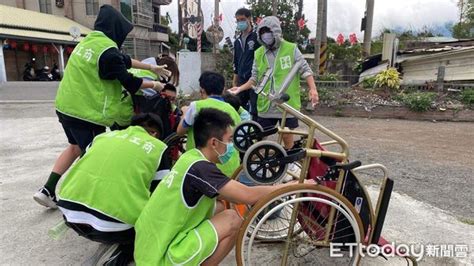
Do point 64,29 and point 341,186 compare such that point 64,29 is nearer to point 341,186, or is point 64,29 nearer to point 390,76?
point 390,76

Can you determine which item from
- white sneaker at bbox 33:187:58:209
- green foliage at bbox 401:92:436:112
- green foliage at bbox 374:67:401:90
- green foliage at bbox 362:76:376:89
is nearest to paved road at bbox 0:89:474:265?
white sneaker at bbox 33:187:58:209

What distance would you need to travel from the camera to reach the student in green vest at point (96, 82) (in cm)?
264

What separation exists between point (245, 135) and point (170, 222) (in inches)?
32.1

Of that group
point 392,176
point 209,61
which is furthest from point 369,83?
point 392,176

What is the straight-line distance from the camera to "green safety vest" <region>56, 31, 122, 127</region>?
2.64 m

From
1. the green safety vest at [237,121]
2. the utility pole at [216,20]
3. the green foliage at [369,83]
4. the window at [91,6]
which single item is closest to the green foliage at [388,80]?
the green foliage at [369,83]

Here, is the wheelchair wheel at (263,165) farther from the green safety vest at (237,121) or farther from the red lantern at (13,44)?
the red lantern at (13,44)

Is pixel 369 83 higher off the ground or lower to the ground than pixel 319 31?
lower

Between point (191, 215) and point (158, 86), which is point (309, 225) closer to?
point (191, 215)

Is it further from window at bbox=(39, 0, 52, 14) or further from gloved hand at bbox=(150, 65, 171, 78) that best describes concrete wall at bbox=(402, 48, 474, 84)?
window at bbox=(39, 0, 52, 14)

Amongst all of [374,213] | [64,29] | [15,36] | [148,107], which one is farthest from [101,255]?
[64,29]

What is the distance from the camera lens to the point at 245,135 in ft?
7.55

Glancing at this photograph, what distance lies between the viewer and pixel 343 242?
1938 millimetres

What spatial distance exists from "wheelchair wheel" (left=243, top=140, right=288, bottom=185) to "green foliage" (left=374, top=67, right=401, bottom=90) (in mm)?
7770
